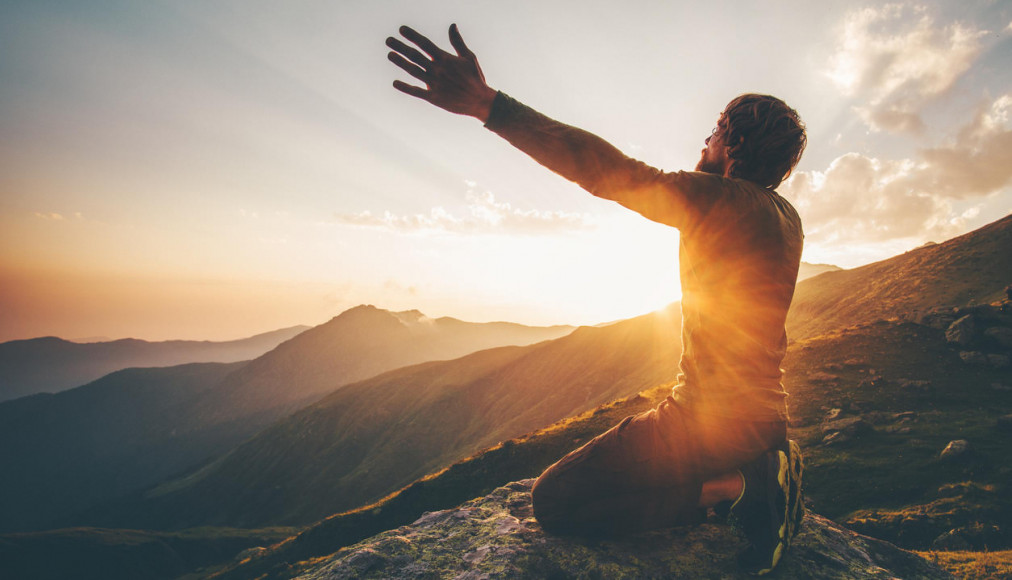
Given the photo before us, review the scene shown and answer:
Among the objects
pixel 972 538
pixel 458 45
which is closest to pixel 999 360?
pixel 972 538

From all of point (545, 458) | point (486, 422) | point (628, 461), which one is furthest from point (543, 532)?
point (486, 422)

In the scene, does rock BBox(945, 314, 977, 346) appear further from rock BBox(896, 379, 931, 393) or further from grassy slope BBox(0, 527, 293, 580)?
grassy slope BBox(0, 527, 293, 580)

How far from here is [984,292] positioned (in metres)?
48.8

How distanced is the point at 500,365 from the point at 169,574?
90.1 m

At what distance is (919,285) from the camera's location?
60188 mm

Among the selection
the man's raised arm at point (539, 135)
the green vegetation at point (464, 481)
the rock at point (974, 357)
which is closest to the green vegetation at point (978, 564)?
the green vegetation at point (464, 481)

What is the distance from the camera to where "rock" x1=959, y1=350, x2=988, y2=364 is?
26.5 metres

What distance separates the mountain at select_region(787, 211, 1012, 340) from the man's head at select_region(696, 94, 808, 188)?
4578 cm

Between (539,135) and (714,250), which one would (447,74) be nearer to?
(539,135)

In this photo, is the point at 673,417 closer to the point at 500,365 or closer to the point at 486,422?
the point at 486,422

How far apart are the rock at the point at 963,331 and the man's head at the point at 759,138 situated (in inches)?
1578

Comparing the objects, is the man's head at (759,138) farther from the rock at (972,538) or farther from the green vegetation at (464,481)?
the green vegetation at (464,481)

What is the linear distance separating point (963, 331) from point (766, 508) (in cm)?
4049

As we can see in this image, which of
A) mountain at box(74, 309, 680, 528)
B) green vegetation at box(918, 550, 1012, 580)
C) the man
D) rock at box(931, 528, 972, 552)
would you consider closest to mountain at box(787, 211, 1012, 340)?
rock at box(931, 528, 972, 552)
